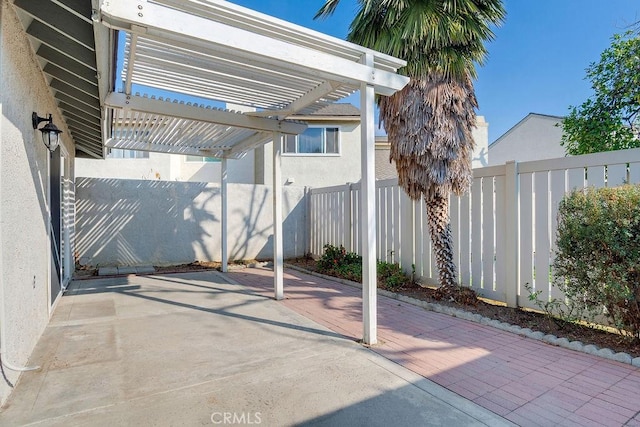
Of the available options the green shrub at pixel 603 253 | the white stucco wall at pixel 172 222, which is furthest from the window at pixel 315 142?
the green shrub at pixel 603 253

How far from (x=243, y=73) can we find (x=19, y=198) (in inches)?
112

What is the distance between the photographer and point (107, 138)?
7.29 meters

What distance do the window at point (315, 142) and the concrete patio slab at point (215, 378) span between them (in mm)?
9838

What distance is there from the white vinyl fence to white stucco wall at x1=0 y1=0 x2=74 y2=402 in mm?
6210

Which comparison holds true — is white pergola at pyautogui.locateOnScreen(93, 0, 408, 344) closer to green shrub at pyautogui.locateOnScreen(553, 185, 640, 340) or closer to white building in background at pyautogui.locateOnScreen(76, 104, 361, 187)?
green shrub at pyautogui.locateOnScreen(553, 185, 640, 340)

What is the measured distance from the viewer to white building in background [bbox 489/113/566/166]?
18297mm

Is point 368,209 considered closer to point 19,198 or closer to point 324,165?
point 19,198

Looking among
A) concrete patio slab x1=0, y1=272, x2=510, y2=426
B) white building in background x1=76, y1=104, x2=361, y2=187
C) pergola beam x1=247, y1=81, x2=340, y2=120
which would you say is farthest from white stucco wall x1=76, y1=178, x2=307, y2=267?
pergola beam x1=247, y1=81, x2=340, y2=120

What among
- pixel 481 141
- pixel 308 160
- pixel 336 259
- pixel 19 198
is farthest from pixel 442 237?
pixel 481 141

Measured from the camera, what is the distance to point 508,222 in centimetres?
557

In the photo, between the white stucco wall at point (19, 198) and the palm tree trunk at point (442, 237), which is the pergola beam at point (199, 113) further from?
the palm tree trunk at point (442, 237)

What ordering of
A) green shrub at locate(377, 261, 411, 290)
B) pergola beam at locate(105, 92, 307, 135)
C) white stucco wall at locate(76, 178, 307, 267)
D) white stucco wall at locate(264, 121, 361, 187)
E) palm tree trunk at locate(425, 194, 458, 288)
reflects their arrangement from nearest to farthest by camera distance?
pergola beam at locate(105, 92, 307, 135) < palm tree trunk at locate(425, 194, 458, 288) < green shrub at locate(377, 261, 411, 290) < white stucco wall at locate(76, 178, 307, 267) < white stucco wall at locate(264, 121, 361, 187)

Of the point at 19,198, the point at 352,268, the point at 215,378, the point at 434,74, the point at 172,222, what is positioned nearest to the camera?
the point at 215,378

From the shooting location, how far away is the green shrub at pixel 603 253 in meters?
3.67
